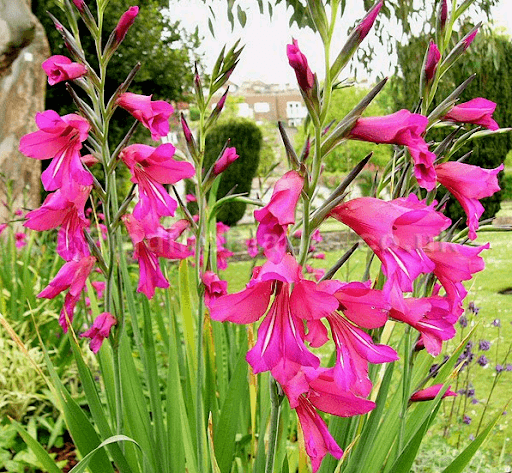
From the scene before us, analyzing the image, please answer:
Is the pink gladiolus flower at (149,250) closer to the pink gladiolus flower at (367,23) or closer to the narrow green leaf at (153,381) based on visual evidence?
the narrow green leaf at (153,381)

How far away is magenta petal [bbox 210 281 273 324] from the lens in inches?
25.9

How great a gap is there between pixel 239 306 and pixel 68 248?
559mm

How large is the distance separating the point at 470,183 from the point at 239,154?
11256 millimetres

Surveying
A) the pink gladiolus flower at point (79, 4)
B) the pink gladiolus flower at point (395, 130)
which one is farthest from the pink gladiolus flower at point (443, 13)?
the pink gladiolus flower at point (79, 4)

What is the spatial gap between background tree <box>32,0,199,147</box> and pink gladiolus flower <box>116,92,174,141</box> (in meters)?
7.00

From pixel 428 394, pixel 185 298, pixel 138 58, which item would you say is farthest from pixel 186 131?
pixel 138 58

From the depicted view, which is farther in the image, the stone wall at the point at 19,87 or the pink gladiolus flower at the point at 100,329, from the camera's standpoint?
the stone wall at the point at 19,87

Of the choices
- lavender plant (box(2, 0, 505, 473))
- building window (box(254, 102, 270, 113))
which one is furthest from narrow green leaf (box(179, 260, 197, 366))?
building window (box(254, 102, 270, 113))

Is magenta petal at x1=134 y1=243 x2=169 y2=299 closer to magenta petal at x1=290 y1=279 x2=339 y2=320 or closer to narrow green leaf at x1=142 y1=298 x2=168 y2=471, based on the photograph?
narrow green leaf at x1=142 y1=298 x2=168 y2=471

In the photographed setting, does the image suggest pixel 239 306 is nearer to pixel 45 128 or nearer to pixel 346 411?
pixel 346 411

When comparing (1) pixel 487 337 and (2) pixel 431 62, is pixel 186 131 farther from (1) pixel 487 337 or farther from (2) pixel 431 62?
(1) pixel 487 337

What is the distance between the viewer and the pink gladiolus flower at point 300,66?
0.64m

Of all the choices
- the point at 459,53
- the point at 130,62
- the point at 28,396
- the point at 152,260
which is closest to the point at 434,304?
the point at 459,53

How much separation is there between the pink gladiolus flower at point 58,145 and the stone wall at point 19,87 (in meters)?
4.66
